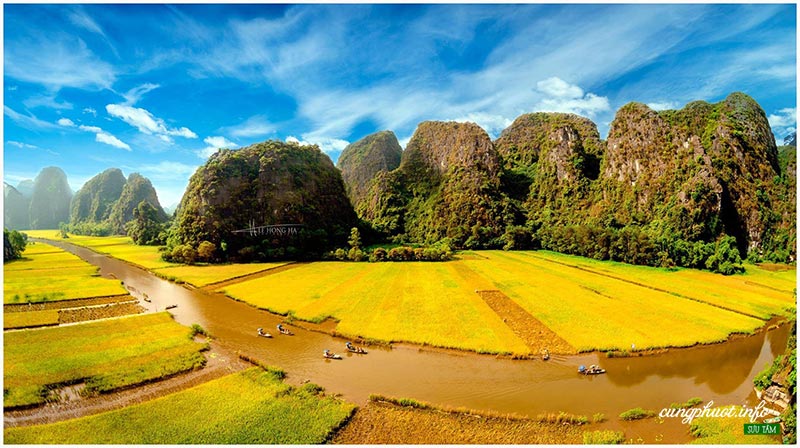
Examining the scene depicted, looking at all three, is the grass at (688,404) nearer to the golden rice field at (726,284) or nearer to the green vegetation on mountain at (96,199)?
the golden rice field at (726,284)

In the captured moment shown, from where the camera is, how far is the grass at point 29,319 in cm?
2629

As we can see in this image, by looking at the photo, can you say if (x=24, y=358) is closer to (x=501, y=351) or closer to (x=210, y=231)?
(x=501, y=351)

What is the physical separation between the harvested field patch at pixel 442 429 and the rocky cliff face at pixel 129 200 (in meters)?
115

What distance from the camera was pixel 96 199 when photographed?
398 ft

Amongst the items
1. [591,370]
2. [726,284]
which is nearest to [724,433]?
[591,370]

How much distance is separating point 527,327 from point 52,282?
158 feet

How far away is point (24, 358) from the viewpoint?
21.0 metres

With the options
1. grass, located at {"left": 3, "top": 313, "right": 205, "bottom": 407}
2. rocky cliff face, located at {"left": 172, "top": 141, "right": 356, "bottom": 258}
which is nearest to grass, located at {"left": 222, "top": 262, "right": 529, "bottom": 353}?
grass, located at {"left": 3, "top": 313, "right": 205, "bottom": 407}

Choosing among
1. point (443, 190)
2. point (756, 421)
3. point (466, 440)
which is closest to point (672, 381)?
point (756, 421)

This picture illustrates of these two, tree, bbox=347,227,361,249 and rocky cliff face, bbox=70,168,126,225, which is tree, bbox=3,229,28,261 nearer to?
tree, bbox=347,227,361,249

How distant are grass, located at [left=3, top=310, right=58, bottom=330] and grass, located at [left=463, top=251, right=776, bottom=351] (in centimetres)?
3756

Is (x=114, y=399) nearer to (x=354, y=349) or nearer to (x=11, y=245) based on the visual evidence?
(x=354, y=349)

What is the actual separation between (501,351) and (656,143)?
71.2 m

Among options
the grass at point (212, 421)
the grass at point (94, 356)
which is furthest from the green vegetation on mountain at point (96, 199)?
the grass at point (212, 421)
